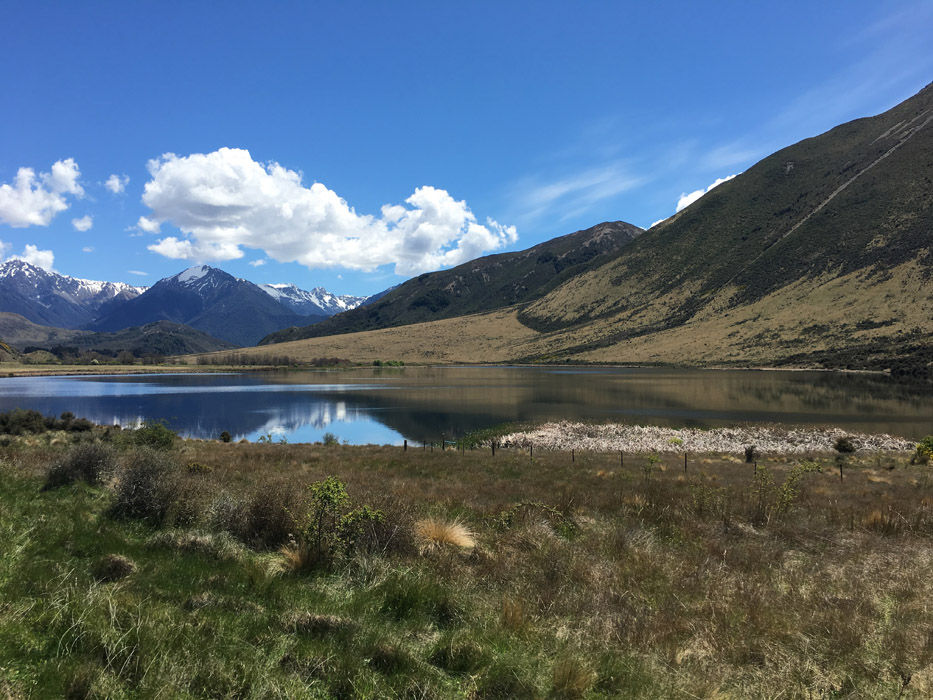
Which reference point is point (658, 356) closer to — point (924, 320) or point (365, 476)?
point (924, 320)

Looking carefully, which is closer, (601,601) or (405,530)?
(601,601)

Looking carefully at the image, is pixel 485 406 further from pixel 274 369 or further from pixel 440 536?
pixel 274 369

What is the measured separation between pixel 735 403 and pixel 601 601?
59.3 metres

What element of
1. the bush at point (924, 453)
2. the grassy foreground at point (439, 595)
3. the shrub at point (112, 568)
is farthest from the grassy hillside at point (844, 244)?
the shrub at point (112, 568)

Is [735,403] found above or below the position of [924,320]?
below

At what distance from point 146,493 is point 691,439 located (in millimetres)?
36063

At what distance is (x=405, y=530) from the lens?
337 inches

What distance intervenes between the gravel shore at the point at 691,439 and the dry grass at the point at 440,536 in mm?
25262

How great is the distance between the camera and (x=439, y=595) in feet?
20.8

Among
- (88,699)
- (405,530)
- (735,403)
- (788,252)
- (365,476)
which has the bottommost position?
(735,403)

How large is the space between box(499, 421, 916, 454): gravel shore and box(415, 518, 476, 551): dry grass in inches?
995

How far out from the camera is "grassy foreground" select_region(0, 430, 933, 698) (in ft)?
14.7

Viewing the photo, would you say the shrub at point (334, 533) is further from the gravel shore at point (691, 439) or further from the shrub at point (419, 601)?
the gravel shore at point (691, 439)

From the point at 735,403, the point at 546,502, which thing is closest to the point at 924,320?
the point at 735,403
